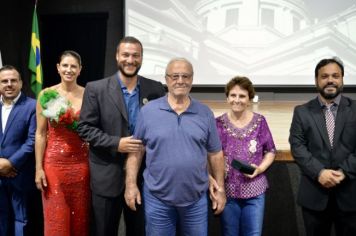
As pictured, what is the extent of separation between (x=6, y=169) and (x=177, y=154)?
4.17 ft

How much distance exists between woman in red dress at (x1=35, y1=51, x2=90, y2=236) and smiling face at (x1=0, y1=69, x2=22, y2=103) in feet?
0.82

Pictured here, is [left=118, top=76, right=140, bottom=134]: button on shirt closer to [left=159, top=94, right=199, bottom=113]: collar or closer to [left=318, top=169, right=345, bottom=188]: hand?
[left=159, top=94, right=199, bottom=113]: collar

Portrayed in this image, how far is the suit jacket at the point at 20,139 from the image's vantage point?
7.95 ft

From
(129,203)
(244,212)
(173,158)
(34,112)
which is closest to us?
(173,158)

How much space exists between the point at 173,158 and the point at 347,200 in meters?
0.98

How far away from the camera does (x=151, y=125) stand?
5.96 ft

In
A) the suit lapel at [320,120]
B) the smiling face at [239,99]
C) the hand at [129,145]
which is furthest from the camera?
the smiling face at [239,99]

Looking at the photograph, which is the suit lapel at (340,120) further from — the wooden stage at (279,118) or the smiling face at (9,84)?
the smiling face at (9,84)

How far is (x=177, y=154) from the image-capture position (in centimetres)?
177

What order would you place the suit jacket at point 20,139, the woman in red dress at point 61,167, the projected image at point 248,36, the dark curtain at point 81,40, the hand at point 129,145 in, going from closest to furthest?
the hand at point 129,145 → the woman in red dress at point 61,167 → the suit jacket at point 20,139 → the projected image at point 248,36 → the dark curtain at point 81,40

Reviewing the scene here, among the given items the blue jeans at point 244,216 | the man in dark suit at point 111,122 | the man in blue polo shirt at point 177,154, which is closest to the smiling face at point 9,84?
the man in dark suit at point 111,122

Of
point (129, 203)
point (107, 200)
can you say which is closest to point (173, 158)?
point (129, 203)

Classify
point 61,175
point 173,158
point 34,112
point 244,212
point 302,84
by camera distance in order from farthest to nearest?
point 302,84 < point 34,112 < point 61,175 < point 244,212 < point 173,158

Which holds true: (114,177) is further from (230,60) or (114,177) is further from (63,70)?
(230,60)
